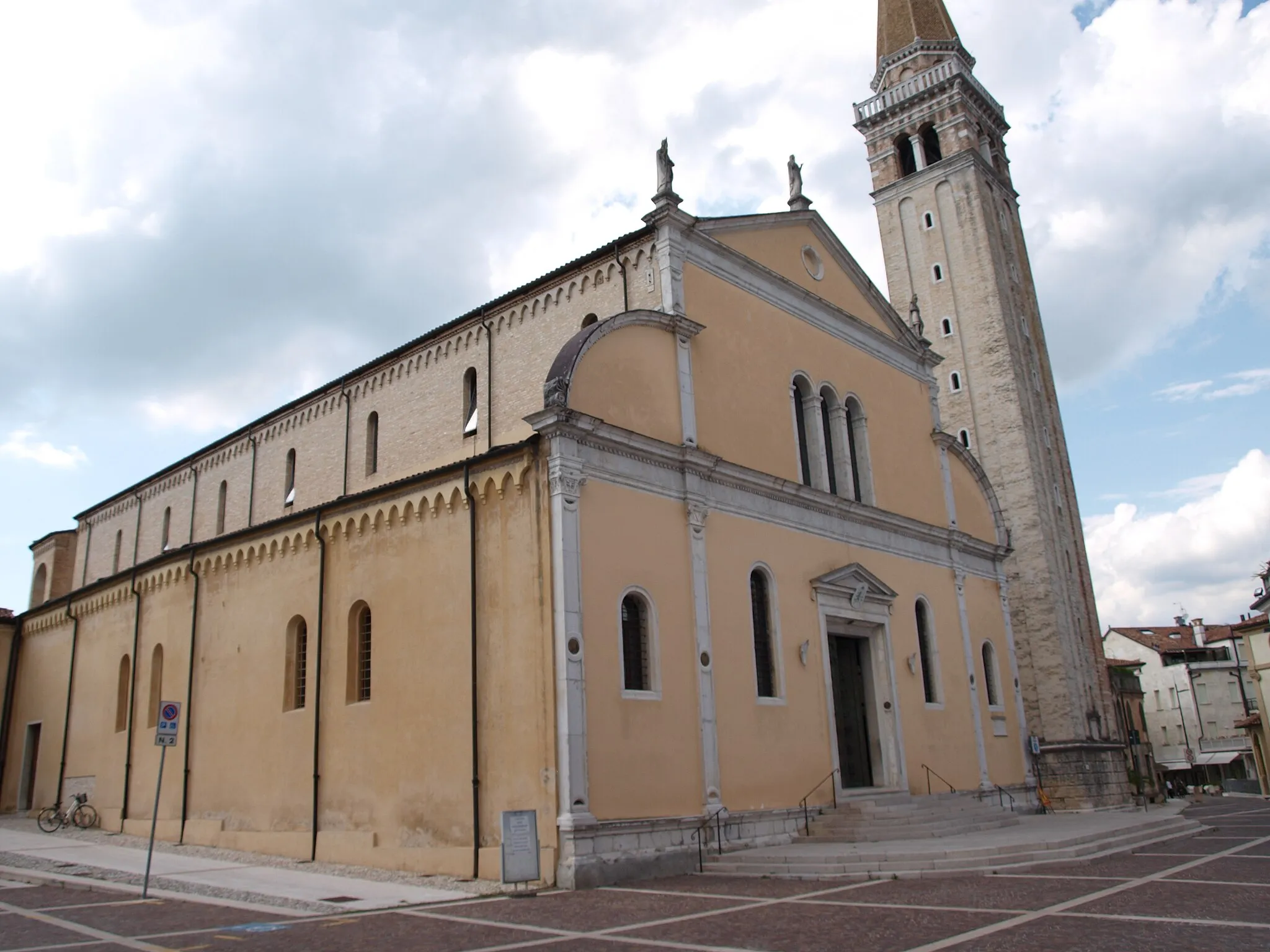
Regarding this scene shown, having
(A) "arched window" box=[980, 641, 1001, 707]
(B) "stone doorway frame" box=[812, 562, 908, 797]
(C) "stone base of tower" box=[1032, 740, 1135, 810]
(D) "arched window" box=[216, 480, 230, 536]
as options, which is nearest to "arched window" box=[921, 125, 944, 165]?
(A) "arched window" box=[980, 641, 1001, 707]

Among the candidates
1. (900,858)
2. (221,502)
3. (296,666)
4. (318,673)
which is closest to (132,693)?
(296,666)

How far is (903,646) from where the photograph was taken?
2175 cm

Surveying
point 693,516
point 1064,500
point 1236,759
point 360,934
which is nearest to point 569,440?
point 693,516

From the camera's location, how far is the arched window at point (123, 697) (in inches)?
902

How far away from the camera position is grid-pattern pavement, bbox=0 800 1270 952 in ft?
28.0

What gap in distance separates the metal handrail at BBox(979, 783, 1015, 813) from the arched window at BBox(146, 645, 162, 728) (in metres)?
18.5

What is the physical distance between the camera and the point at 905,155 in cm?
3828

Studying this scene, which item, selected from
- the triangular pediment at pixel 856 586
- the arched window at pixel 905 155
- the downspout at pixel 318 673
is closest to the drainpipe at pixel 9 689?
the downspout at pixel 318 673

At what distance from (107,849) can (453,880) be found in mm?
8369

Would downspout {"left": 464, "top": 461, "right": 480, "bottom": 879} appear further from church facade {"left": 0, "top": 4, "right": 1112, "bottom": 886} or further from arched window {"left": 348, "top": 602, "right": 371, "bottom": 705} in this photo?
arched window {"left": 348, "top": 602, "right": 371, "bottom": 705}

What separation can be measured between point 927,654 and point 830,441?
5.45 metres

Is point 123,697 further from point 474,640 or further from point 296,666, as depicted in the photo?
point 474,640

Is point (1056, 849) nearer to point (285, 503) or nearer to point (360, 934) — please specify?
point (360, 934)

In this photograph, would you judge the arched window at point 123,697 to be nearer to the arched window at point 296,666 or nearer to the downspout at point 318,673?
the arched window at point 296,666
